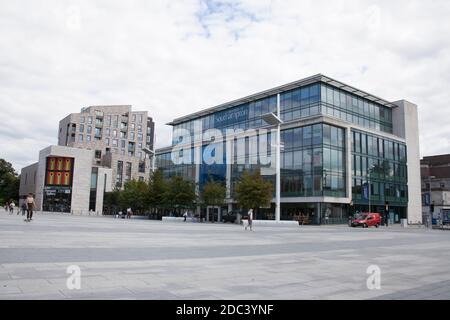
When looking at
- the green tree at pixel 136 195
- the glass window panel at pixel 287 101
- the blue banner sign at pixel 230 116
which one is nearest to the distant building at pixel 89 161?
the green tree at pixel 136 195

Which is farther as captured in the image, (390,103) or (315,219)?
(390,103)

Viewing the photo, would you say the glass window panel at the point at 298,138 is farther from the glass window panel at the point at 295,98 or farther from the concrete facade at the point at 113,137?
the concrete facade at the point at 113,137

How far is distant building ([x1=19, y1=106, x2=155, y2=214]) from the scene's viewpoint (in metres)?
82.9

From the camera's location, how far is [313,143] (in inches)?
2062

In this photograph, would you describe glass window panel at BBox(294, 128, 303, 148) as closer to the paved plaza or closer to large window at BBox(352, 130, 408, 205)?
large window at BBox(352, 130, 408, 205)

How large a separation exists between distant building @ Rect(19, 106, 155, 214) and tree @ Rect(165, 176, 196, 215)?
35917 mm

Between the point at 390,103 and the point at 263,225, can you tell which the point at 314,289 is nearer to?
the point at 263,225

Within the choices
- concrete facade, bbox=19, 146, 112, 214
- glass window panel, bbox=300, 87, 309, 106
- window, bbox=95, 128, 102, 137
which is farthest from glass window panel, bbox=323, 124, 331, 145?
window, bbox=95, 128, 102, 137

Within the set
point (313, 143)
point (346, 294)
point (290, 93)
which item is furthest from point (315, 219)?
point (346, 294)

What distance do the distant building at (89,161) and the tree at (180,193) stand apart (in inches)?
1414

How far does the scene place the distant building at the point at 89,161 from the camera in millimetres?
82875

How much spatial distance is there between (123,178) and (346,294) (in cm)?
10729
